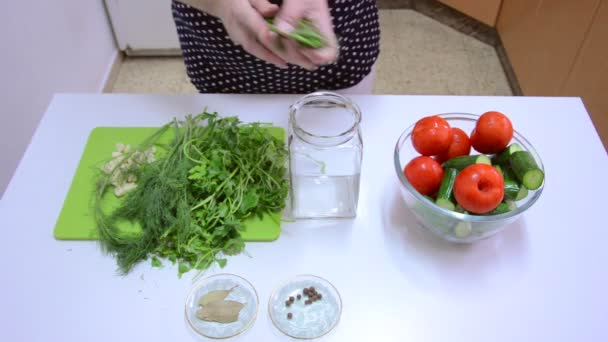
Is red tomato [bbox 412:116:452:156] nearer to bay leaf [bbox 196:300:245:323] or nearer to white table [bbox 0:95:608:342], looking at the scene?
white table [bbox 0:95:608:342]

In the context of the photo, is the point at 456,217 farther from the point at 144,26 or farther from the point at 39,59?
the point at 144,26

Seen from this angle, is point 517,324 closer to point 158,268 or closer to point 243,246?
point 243,246

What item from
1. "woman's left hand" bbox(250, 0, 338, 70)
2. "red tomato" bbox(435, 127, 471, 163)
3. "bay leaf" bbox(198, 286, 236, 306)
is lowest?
"bay leaf" bbox(198, 286, 236, 306)

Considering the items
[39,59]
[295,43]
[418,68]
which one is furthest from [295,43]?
[418,68]

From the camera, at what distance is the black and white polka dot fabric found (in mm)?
1030

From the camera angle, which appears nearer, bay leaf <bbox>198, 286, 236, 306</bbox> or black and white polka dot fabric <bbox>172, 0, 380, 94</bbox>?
bay leaf <bbox>198, 286, 236, 306</bbox>

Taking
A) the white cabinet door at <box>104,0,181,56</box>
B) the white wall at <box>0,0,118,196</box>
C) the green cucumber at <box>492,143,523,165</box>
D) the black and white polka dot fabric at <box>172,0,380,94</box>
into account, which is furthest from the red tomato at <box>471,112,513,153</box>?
the white cabinet door at <box>104,0,181,56</box>

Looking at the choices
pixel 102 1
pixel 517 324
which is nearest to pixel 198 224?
pixel 517 324

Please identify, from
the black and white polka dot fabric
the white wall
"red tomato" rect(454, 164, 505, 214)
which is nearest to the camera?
"red tomato" rect(454, 164, 505, 214)

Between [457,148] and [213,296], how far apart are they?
0.44m

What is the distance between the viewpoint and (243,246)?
0.84 meters

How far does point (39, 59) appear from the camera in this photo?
175cm

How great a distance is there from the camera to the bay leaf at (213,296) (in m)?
0.78

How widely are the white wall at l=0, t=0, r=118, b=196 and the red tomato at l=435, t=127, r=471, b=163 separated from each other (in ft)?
4.26
